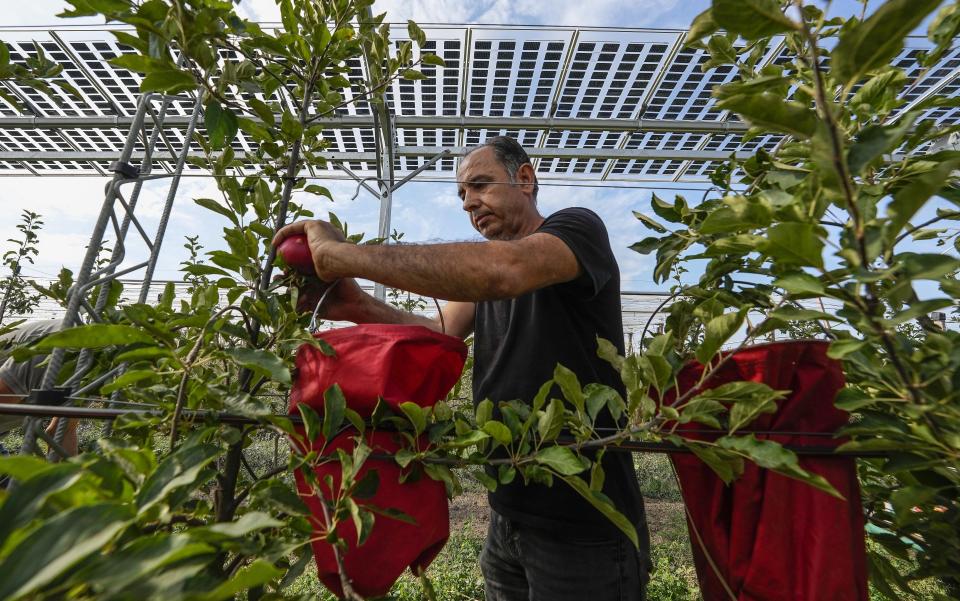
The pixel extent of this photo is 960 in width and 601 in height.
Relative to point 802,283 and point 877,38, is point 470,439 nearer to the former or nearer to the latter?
point 802,283

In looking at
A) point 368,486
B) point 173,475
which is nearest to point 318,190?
point 368,486

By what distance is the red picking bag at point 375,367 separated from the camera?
76cm

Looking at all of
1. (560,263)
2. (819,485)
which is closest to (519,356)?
(560,263)

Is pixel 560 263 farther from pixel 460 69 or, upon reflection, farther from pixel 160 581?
pixel 460 69

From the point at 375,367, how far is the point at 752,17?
662 millimetres

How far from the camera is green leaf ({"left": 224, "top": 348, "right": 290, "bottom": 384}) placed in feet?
2.23

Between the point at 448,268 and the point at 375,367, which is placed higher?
the point at 448,268

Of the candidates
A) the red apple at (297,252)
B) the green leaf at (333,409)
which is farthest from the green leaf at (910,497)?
the red apple at (297,252)

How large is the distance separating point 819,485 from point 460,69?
5326mm

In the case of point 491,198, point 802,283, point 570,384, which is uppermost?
point 491,198

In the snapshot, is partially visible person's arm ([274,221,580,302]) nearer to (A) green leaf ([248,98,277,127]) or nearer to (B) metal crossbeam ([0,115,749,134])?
(A) green leaf ([248,98,277,127])

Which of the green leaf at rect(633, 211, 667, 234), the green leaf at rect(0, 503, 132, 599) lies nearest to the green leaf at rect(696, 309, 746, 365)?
the green leaf at rect(633, 211, 667, 234)

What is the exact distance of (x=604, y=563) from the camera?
1.26 meters

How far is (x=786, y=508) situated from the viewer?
0.77 metres
